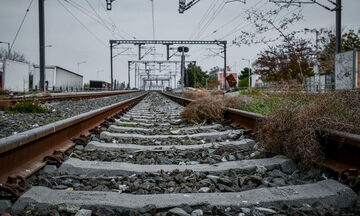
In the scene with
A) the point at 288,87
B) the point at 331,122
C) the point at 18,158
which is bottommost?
the point at 18,158

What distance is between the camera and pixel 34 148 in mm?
2832

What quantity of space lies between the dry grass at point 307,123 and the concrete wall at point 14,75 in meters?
25.5

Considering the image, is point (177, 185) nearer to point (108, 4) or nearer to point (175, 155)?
point (175, 155)

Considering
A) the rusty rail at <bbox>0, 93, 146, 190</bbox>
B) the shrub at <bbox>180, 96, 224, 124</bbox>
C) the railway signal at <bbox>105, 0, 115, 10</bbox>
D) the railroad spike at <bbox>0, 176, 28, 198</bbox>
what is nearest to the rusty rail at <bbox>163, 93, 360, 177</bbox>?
the railroad spike at <bbox>0, 176, 28, 198</bbox>

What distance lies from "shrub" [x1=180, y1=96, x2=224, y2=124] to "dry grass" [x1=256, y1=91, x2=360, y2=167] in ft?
9.21

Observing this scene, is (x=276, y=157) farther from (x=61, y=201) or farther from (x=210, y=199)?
(x=61, y=201)

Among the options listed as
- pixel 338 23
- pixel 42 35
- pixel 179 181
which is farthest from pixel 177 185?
pixel 42 35

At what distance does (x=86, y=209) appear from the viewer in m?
2.00

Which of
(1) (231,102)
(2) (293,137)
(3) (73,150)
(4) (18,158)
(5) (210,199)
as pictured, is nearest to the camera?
(5) (210,199)

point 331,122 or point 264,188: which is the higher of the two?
point 331,122

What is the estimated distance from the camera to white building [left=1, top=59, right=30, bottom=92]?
24.8 meters

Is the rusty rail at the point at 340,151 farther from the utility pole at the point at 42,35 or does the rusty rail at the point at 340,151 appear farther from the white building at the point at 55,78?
the white building at the point at 55,78

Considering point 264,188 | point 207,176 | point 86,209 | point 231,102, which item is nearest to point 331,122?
point 264,188

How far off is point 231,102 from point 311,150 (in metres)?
4.95
